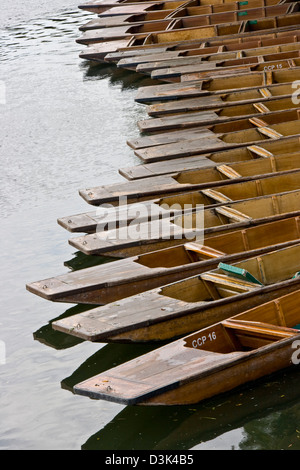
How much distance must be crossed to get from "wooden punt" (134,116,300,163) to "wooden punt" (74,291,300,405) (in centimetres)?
350

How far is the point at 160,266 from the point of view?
24.1 ft

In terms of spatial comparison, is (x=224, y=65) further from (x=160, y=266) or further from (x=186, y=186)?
(x=160, y=266)

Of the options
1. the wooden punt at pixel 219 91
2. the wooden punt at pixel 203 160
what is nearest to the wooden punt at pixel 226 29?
the wooden punt at pixel 219 91

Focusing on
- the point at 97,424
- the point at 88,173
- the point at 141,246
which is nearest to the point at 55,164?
the point at 88,173

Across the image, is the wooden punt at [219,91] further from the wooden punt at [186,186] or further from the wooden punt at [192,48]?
the wooden punt at [186,186]

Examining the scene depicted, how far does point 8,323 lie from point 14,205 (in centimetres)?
292

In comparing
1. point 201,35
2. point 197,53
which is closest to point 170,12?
point 201,35

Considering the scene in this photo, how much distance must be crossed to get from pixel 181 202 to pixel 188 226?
1.94 feet

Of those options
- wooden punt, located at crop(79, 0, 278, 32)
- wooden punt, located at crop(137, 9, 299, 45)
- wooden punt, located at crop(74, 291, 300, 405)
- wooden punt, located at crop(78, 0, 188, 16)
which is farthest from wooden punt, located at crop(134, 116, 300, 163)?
wooden punt, located at crop(78, 0, 188, 16)

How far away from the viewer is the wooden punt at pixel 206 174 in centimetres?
859

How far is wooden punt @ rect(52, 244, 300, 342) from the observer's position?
6.22 meters

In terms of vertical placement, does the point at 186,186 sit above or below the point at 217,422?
above

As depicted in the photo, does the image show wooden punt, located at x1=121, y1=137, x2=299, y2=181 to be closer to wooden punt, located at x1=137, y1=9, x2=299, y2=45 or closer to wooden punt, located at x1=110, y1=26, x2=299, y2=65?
wooden punt, located at x1=110, y1=26, x2=299, y2=65

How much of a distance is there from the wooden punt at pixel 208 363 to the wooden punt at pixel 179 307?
0.21 meters
